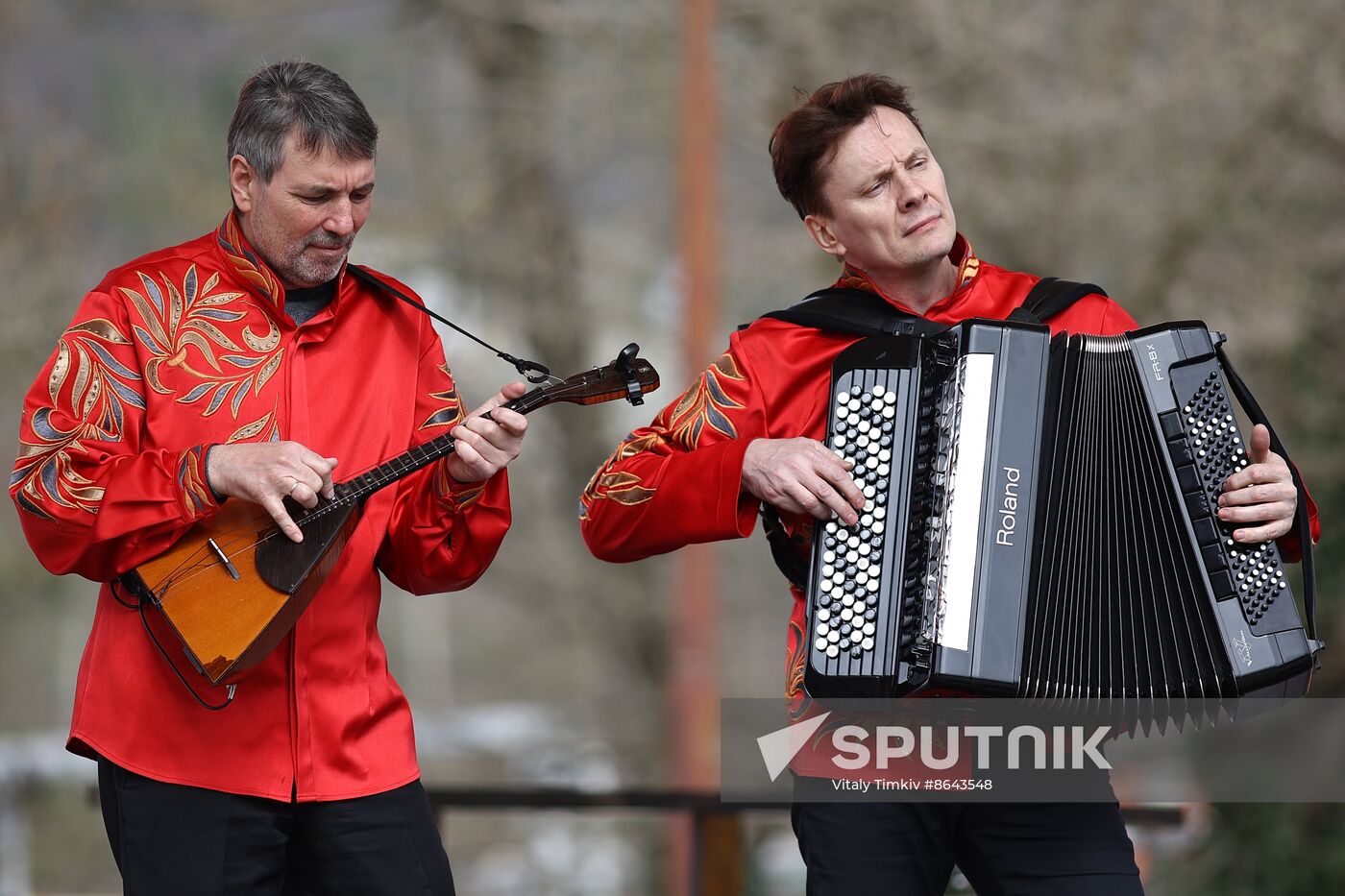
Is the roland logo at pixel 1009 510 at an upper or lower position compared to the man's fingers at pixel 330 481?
lower

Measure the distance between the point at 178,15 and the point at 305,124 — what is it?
7985 millimetres

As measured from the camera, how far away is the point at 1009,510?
2131 millimetres

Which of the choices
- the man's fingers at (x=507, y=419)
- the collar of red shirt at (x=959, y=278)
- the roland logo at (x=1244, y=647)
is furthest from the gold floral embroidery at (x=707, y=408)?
the roland logo at (x=1244, y=647)

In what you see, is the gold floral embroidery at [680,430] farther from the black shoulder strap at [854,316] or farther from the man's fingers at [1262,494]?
the man's fingers at [1262,494]

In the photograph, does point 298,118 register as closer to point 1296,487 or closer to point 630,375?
point 630,375

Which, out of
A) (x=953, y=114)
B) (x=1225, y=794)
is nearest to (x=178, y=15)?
(x=953, y=114)

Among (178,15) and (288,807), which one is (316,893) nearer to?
(288,807)

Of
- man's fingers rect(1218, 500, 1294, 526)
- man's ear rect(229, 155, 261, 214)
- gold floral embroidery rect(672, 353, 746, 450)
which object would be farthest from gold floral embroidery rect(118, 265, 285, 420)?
man's fingers rect(1218, 500, 1294, 526)

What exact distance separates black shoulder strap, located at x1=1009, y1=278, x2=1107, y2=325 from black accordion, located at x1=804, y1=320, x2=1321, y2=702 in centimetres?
9

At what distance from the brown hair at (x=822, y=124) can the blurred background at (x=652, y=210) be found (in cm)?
320

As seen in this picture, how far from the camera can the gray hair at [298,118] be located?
221 centimetres

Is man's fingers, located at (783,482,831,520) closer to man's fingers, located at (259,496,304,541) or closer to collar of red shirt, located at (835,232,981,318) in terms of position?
collar of red shirt, located at (835,232,981,318)

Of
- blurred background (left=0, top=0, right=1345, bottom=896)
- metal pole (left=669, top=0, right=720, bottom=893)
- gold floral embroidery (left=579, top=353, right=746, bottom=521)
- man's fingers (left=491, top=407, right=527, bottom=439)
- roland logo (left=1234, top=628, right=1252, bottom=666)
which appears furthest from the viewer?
metal pole (left=669, top=0, right=720, bottom=893)

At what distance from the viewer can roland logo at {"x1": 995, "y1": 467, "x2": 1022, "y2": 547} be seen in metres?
2.13
